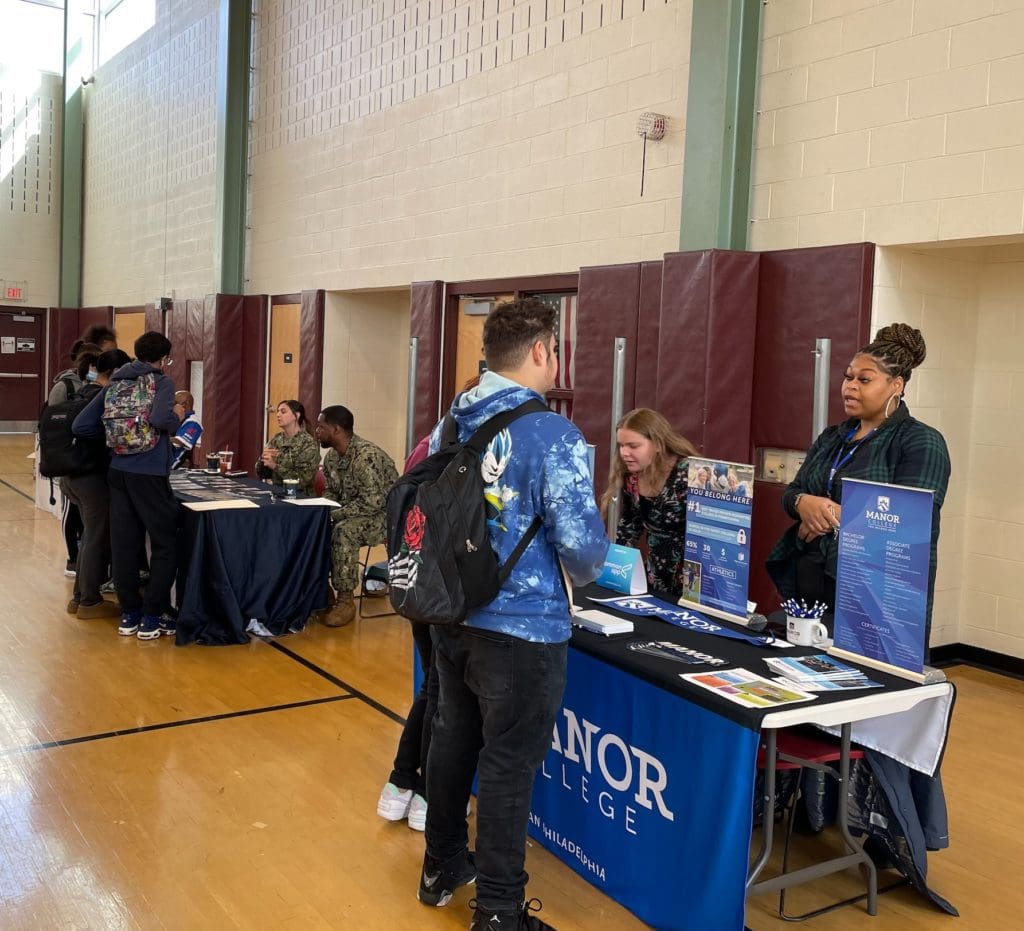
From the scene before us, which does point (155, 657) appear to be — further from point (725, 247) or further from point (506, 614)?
point (725, 247)

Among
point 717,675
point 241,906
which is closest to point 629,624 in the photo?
point 717,675

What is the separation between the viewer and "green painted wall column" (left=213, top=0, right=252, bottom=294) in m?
10.0

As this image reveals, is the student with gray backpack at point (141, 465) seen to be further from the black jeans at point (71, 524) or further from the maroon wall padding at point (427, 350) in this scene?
the maroon wall padding at point (427, 350)

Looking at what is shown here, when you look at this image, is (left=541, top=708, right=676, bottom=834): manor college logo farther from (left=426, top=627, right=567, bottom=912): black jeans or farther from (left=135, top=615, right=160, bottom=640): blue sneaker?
(left=135, top=615, right=160, bottom=640): blue sneaker

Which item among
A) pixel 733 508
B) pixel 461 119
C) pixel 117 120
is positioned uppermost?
pixel 117 120

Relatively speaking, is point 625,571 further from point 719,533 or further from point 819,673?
point 819,673

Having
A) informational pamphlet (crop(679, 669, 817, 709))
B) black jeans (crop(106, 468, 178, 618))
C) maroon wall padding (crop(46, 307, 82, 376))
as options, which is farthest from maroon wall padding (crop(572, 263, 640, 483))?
maroon wall padding (crop(46, 307, 82, 376))

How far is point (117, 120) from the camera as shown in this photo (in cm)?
1362

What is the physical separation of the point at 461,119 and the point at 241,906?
5847mm

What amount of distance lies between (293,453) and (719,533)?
3.74m

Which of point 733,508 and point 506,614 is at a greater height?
point 733,508

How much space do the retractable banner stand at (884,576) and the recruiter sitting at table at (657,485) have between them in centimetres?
79

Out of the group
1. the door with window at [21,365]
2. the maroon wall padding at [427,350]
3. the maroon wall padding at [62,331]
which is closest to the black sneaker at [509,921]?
the maroon wall padding at [427,350]

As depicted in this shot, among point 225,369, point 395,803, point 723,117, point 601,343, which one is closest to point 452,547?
point 395,803
